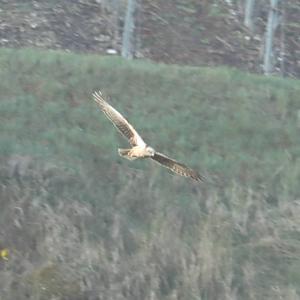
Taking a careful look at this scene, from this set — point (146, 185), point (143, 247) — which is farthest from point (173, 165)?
point (146, 185)

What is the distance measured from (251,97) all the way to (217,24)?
14.4 feet

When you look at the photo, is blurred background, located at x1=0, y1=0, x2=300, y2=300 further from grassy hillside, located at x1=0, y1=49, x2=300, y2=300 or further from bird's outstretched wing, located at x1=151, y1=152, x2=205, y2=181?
bird's outstretched wing, located at x1=151, y1=152, x2=205, y2=181

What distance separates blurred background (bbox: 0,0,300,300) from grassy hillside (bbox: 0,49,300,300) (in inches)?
0.7

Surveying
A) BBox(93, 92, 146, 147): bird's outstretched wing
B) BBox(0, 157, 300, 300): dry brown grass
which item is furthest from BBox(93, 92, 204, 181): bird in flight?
BBox(0, 157, 300, 300): dry brown grass

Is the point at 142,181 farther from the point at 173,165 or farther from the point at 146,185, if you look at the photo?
the point at 173,165

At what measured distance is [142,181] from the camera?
1195cm

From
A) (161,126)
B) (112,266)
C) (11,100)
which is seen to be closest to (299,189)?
(161,126)

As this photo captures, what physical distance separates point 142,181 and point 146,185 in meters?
0.09

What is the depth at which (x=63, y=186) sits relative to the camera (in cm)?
1172

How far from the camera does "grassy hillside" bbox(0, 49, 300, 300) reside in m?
10.6

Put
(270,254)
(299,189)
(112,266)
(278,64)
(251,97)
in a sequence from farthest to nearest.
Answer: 1. (278,64)
2. (251,97)
3. (299,189)
4. (270,254)
5. (112,266)

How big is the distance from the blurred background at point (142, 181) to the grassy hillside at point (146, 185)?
2 centimetres

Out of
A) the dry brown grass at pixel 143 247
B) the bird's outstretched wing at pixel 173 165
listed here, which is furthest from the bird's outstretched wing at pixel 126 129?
the dry brown grass at pixel 143 247

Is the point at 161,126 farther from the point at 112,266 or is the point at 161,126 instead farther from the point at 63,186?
the point at 112,266
